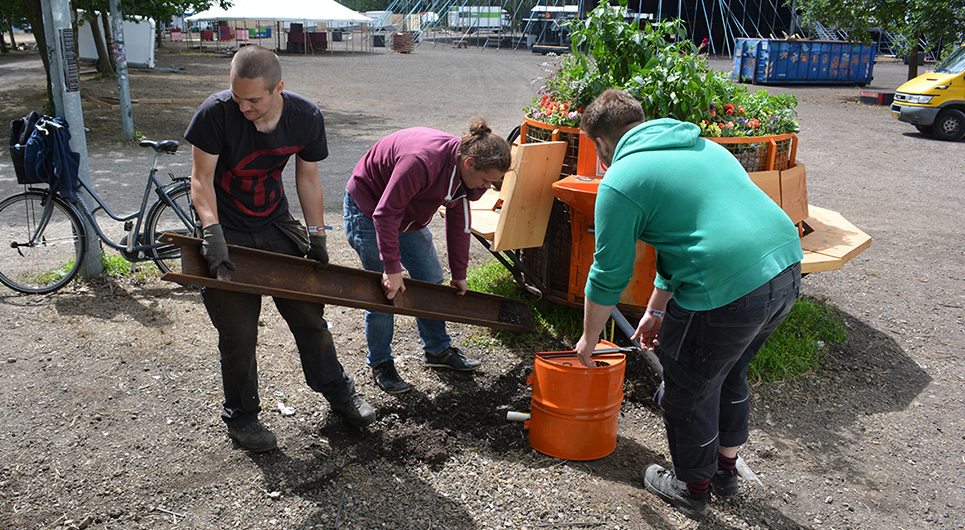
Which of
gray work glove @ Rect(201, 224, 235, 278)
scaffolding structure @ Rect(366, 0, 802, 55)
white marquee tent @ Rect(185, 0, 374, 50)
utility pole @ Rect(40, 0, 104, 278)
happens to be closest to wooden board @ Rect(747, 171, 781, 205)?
gray work glove @ Rect(201, 224, 235, 278)

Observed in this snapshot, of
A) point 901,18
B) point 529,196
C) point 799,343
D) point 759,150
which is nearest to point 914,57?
point 901,18

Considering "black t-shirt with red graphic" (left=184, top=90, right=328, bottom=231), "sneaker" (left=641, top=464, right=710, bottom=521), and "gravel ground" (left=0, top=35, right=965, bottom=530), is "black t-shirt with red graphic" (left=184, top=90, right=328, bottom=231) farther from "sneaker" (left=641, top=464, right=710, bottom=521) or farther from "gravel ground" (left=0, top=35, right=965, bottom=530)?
"sneaker" (left=641, top=464, right=710, bottom=521)

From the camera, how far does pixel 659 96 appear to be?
439cm

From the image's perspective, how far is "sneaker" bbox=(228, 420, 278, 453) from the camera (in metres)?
3.32

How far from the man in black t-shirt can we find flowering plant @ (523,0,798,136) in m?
2.09

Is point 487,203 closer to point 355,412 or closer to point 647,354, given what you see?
point 647,354

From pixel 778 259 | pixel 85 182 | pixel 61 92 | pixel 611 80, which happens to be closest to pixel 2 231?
pixel 85 182

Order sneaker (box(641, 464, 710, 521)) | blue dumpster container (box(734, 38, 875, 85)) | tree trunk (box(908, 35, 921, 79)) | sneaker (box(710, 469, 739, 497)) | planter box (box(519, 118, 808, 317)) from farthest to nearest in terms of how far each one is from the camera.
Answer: blue dumpster container (box(734, 38, 875, 85)) < tree trunk (box(908, 35, 921, 79)) < planter box (box(519, 118, 808, 317)) < sneaker (box(710, 469, 739, 497)) < sneaker (box(641, 464, 710, 521))

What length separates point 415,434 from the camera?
11.8ft

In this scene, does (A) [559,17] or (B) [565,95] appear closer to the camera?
(B) [565,95]

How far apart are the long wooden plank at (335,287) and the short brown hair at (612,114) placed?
134cm

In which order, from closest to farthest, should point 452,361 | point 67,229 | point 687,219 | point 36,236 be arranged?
point 687,219 < point 452,361 < point 36,236 < point 67,229

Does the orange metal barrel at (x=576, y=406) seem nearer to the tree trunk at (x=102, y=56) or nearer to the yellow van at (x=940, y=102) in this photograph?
the yellow van at (x=940, y=102)

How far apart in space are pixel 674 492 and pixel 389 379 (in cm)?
171
